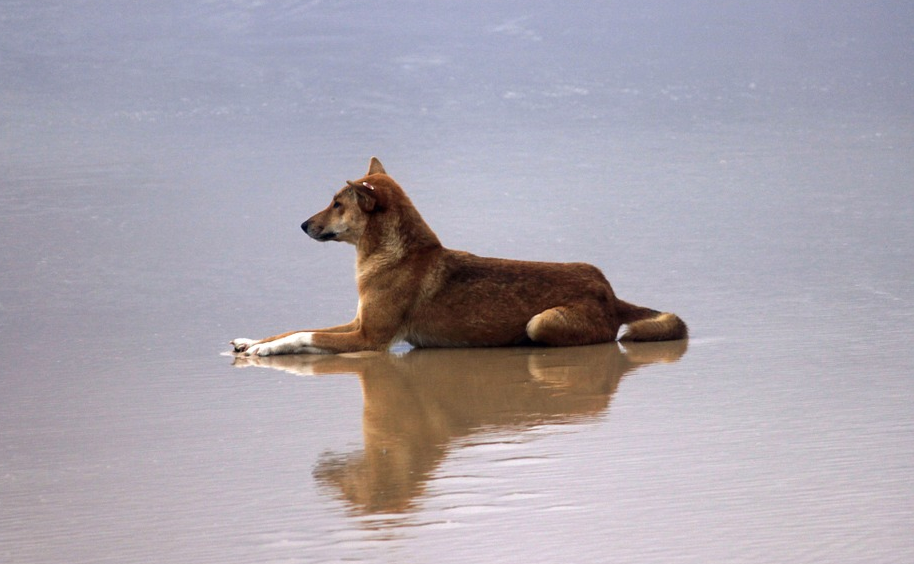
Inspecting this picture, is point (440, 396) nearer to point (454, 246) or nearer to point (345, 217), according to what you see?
point (345, 217)

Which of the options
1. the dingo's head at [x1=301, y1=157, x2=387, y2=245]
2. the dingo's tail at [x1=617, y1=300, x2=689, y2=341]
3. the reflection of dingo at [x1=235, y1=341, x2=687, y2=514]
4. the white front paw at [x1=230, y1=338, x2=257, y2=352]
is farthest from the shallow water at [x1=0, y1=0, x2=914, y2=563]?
the dingo's head at [x1=301, y1=157, x2=387, y2=245]

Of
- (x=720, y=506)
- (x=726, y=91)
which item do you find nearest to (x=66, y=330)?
(x=720, y=506)

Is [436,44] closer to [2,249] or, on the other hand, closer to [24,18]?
[24,18]

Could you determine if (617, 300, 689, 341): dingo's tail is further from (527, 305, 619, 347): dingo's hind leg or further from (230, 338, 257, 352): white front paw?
(230, 338, 257, 352): white front paw

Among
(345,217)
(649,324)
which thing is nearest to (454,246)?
(345,217)

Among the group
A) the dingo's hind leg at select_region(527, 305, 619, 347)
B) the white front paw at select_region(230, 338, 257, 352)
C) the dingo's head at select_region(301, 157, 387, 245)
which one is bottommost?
the white front paw at select_region(230, 338, 257, 352)

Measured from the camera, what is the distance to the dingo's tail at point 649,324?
8719 millimetres

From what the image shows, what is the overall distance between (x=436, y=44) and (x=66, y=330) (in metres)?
18.1

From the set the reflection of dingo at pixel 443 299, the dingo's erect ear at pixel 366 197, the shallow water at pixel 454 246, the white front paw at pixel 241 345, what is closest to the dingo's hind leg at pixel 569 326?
the reflection of dingo at pixel 443 299

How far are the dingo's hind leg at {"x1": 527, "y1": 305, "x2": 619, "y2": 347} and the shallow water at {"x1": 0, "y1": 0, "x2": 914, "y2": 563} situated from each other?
0.13 meters

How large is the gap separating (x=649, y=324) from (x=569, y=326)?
0.54 meters

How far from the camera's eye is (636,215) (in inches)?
561

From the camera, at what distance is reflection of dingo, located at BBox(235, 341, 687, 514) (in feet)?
18.2

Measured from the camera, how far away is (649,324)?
8773 mm
